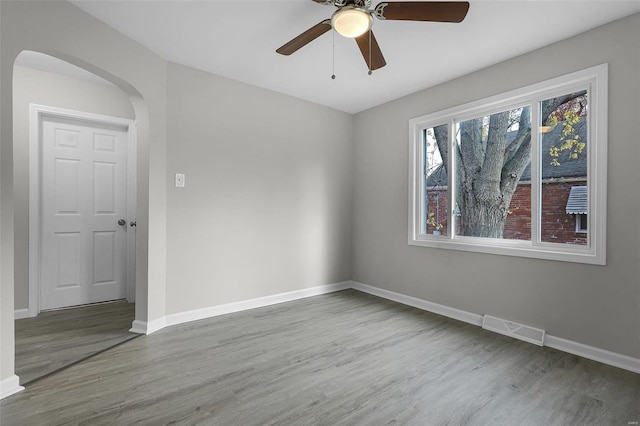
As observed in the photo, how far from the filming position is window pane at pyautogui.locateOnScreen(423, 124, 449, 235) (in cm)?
353

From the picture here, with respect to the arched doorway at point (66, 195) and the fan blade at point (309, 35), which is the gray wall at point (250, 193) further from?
the fan blade at point (309, 35)

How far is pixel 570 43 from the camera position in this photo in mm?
2506

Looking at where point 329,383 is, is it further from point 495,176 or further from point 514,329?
point 495,176

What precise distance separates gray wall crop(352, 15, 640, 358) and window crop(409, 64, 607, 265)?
0.09 meters

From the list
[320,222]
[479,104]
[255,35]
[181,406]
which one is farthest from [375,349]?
[255,35]

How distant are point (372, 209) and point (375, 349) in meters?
2.08

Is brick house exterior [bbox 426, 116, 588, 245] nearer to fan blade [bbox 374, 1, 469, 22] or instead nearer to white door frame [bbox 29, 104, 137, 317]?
fan blade [bbox 374, 1, 469, 22]

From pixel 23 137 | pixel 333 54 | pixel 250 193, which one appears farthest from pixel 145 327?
pixel 333 54

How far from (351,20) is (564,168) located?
85.8 inches

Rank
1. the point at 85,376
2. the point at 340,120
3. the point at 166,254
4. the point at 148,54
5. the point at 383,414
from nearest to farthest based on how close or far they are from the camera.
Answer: the point at 383,414, the point at 85,376, the point at 148,54, the point at 166,254, the point at 340,120

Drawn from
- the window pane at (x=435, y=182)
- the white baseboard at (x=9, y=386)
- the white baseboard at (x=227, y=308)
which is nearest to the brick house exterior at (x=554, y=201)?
the window pane at (x=435, y=182)

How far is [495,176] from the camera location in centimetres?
310

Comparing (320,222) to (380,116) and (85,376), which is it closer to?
(380,116)

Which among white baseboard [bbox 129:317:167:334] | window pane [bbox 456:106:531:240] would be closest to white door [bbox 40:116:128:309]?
white baseboard [bbox 129:317:167:334]
